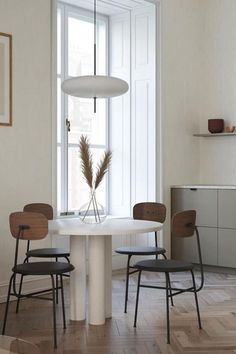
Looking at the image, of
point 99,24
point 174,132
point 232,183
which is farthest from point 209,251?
point 99,24

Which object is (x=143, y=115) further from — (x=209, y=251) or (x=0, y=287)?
(x=0, y=287)

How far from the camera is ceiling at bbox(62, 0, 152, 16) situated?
6.36 meters

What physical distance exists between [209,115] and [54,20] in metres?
2.52

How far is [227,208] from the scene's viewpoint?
6.16 meters

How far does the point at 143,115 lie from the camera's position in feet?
21.8

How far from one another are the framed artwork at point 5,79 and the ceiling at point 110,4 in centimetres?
161

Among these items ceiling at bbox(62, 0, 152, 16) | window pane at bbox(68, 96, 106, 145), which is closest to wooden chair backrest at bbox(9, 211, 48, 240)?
window pane at bbox(68, 96, 106, 145)

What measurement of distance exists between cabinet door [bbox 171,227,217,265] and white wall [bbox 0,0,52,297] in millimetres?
1863

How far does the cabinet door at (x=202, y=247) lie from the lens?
20.6ft

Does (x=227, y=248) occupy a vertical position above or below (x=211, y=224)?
below

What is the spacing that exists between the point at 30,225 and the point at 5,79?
1.65m

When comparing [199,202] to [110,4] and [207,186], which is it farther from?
[110,4]

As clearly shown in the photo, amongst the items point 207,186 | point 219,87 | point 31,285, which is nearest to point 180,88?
point 219,87

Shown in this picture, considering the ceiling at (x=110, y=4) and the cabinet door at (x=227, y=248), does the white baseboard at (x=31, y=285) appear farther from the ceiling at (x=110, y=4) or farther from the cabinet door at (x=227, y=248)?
the ceiling at (x=110, y=4)
